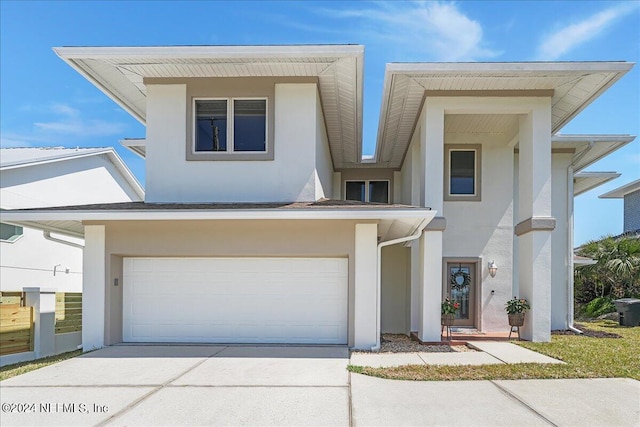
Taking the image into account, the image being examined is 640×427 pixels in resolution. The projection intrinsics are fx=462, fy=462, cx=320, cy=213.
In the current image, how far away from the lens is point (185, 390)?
580 centimetres

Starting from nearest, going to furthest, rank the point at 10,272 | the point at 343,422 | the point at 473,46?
the point at 343,422
the point at 473,46
the point at 10,272

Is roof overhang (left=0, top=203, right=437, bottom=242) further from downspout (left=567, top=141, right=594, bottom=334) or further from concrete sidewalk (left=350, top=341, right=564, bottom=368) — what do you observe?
downspout (left=567, top=141, right=594, bottom=334)

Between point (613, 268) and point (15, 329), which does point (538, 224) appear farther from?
point (15, 329)

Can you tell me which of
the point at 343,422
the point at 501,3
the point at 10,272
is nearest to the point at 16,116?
the point at 10,272

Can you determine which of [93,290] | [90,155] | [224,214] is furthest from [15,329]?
[90,155]

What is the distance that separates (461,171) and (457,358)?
5990mm

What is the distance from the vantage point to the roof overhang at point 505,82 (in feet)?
29.9

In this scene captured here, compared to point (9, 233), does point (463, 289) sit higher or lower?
lower

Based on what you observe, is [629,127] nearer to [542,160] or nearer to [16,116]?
[542,160]

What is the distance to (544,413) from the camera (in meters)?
4.89

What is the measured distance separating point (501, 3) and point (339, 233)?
6193mm

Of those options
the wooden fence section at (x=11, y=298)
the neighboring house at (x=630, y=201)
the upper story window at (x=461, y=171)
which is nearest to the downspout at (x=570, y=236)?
the upper story window at (x=461, y=171)

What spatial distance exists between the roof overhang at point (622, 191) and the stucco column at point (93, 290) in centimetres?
2405

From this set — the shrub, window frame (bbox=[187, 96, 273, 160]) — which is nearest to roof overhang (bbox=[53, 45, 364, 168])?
window frame (bbox=[187, 96, 273, 160])
